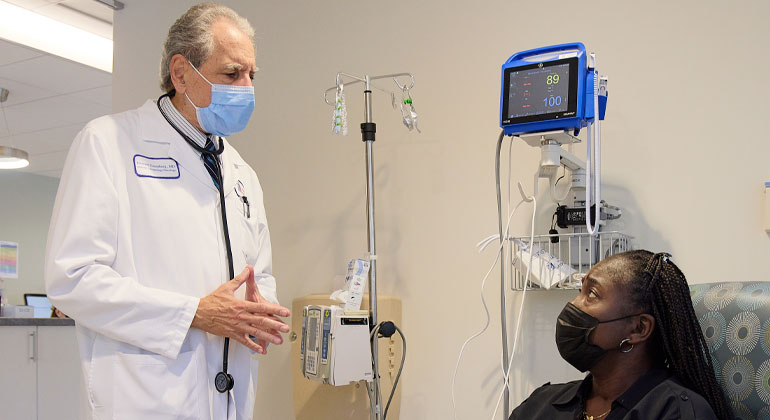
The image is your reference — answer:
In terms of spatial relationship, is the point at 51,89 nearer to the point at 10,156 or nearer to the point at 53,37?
the point at 10,156

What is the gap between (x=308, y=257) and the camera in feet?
9.83

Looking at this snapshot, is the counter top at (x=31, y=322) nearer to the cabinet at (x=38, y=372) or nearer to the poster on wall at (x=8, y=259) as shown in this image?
the cabinet at (x=38, y=372)

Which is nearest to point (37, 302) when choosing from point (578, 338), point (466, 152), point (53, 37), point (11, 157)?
point (11, 157)

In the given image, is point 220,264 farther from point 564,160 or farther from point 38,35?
point 38,35

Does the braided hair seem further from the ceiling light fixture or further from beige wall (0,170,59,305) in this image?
beige wall (0,170,59,305)

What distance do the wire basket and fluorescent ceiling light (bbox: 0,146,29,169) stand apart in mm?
4272

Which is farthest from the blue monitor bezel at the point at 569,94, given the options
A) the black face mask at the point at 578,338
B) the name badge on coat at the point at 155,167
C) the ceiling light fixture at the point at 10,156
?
the ceiling light fixture at the point at 10,156

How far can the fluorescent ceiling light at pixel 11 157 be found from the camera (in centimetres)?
515

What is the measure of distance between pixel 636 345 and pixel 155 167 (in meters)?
1.19

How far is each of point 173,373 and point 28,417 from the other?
2.13m

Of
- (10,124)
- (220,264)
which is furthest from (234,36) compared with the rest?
(10,124)

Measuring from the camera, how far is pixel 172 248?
1563 millimetres

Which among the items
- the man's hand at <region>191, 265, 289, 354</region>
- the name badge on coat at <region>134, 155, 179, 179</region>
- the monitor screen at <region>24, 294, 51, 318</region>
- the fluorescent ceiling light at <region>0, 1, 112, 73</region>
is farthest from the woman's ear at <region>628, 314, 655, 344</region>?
the monitor screen at <region>24, 294, 51, 318</region>

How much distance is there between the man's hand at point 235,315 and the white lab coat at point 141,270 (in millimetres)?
31
